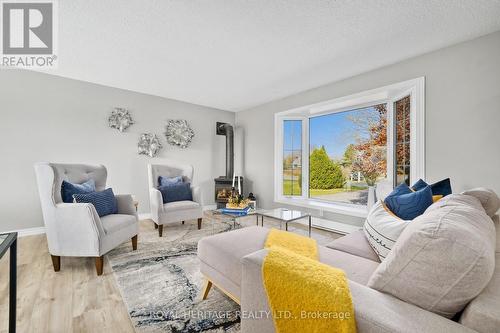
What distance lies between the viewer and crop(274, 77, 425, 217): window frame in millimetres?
2639

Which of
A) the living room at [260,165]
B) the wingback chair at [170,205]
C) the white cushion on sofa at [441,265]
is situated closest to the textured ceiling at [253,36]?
the living room at [260,165]

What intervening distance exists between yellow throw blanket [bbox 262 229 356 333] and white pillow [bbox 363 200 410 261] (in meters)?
0.54

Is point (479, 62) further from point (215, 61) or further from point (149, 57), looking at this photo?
point (149, 57)

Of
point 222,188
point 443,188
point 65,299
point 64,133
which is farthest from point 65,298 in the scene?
point 222,188

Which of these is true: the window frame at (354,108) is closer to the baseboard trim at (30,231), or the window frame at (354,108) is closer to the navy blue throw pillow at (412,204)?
the navy blue throw pillow at (412,204)

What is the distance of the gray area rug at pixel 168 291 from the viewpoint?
4.73ft

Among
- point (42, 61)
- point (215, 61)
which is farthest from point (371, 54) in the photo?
point (42, 61)

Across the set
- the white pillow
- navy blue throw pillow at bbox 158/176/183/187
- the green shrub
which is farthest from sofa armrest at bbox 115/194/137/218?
the green shrub

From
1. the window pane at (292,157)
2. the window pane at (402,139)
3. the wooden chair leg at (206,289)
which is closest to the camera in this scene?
the wooden chair leg at (206,289)

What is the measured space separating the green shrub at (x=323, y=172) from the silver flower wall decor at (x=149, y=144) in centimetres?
293

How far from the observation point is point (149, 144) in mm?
4195

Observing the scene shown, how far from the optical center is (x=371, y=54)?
8.63 feet

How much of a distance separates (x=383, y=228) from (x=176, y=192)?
2.94m

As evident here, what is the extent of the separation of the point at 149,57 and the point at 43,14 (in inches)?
38.0
